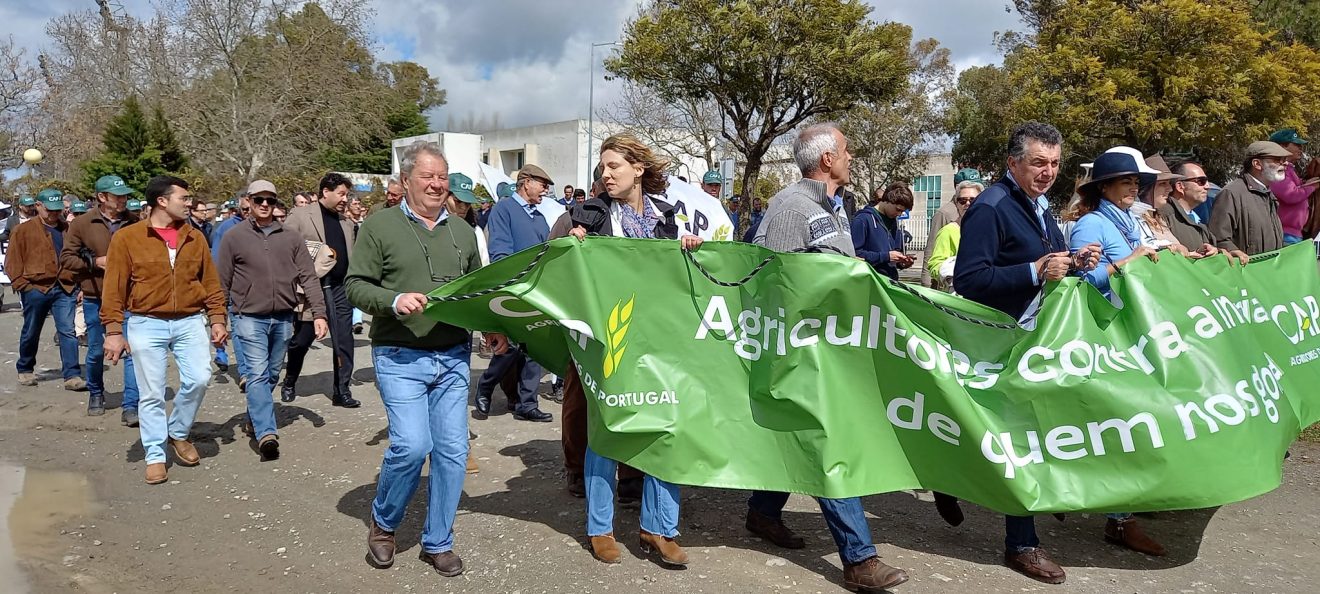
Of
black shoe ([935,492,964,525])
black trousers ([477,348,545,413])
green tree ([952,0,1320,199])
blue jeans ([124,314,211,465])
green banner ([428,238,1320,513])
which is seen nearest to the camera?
green banner ([428,238,1320,513])

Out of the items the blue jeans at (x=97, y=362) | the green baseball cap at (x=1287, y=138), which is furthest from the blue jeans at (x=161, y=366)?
the green baseball cap at (x=1287, y=138)

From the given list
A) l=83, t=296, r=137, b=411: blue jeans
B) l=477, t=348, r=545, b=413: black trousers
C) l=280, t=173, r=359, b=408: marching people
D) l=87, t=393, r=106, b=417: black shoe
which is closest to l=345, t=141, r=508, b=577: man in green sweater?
l=477, t=348, r=545, b=413: black trousers

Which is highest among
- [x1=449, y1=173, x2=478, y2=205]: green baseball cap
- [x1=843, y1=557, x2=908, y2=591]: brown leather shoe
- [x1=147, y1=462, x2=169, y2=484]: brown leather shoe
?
[x1=449, y1=173, x2=478, y2=205]: green baseball cap

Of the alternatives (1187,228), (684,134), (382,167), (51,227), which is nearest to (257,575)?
(1187,228)

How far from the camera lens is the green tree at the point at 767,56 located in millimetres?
20250

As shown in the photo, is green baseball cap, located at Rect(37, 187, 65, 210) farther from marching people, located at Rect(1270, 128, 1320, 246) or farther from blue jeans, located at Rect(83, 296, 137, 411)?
marching people, located at Rect(1270, 128, 1320, 246)

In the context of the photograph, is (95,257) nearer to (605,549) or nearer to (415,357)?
(415,357)

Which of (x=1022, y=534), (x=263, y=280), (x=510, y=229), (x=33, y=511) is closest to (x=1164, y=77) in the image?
(x=510, y=229)

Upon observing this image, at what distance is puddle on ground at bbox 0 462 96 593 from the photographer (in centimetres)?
470

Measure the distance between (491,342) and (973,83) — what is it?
3539cm

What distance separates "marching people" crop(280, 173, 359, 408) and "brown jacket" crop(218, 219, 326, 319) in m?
1.14

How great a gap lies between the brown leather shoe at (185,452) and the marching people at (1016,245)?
5.19 meters

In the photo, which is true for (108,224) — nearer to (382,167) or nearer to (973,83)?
(973,83)

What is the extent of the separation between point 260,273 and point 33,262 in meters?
3.86
